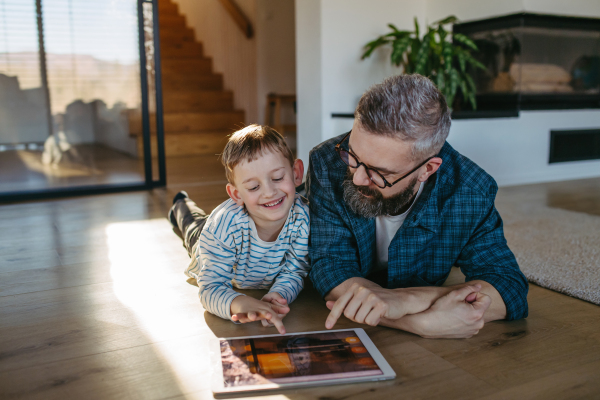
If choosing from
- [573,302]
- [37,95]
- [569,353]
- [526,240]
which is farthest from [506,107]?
[37,95]

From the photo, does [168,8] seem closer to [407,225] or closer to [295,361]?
[407,225]

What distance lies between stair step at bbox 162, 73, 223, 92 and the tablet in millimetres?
5171

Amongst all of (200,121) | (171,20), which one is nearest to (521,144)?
(200,121)

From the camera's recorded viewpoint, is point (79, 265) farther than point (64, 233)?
No

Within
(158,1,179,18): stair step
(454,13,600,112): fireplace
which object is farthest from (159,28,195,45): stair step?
(454,13,600,112): fireplace

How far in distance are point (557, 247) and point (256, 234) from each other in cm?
132

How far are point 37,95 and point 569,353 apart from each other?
314 cm

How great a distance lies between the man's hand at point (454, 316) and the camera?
46.7 inches

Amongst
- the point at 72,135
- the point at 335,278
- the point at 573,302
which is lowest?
the point at 573,302

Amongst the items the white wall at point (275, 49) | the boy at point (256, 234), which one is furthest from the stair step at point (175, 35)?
the boy at point (256, 234)

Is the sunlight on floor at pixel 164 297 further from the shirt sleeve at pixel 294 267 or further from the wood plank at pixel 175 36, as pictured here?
the wood plank at pixel 175 36

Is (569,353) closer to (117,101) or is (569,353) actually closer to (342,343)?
(342,343)

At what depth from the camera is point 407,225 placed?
4.32 ft

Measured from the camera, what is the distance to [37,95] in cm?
319
